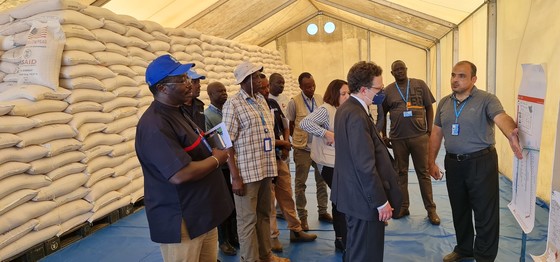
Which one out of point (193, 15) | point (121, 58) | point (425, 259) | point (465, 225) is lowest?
point (425, 259)

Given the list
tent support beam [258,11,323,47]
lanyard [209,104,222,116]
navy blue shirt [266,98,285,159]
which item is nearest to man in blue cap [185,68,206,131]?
lanyard [209,104,222,116]

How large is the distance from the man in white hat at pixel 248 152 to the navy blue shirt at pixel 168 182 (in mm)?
676

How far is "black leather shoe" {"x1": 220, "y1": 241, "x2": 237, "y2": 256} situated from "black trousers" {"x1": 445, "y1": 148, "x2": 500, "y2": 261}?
63.7 inches

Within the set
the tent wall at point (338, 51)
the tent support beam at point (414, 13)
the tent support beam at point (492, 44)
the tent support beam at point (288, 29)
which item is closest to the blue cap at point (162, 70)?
the tent support beam at point (492, 44)

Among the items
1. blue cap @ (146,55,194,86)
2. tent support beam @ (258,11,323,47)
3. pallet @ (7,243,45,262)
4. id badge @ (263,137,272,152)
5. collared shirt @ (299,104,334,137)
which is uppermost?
tent support beam @ (258,11,323,47)

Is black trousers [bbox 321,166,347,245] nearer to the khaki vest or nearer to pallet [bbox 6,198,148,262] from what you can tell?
the khaki vest

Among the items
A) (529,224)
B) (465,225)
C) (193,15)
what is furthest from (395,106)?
(193,15)

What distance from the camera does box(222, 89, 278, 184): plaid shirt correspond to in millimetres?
2250

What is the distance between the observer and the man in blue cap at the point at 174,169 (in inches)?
55.6

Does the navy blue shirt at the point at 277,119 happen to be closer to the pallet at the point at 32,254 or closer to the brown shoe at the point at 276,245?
the brown shoe at the point at 276,245

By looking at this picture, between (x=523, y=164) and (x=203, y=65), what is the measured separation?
15.2 feet

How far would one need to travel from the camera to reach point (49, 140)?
2889 mm

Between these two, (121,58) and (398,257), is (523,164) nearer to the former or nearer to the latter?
(398,257)

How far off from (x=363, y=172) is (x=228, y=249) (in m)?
1.55
